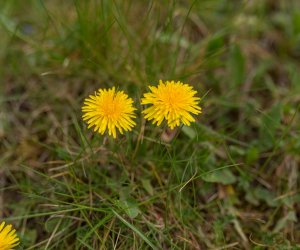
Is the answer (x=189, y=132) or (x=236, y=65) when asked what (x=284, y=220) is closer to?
(x=189, y=132)

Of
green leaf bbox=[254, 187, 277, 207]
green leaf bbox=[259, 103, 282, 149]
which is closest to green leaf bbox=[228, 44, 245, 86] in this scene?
green leaf bbox=[259, 103, 282, 149]

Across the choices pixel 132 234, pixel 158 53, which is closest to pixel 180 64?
pixel 158 53

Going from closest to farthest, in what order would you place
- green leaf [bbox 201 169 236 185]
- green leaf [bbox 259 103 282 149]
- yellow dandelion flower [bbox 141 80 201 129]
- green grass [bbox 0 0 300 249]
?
1. yellow dandelion flower [bbox 141 80 201 129]
2. green grass [bbox 0 0 300 249]
3. green leaf [bbox 201 169 236 185]
4. green leaf [bbox 259 103 282 149]

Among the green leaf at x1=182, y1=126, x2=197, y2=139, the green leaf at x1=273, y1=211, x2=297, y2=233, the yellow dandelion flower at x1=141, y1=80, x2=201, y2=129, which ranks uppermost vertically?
the yellow dandelion flower at x1=141, y1=80, x2=201, y2=129

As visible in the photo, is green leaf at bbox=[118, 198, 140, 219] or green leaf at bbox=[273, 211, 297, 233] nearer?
green leaf at bbox=[118, 198, 140, 219]

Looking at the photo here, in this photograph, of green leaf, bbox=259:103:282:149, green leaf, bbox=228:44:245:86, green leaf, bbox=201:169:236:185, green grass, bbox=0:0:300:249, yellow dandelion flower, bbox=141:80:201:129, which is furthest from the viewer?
green leaf, bbox=228:44:245:86

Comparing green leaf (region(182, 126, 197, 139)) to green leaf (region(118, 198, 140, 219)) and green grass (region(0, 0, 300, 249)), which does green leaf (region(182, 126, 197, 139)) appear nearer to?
green grass (region(0, 0, 300, 249))

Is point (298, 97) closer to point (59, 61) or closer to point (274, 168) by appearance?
point (274, 168)

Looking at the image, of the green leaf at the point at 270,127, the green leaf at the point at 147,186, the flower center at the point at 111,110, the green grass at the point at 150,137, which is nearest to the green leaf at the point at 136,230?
the green grass at the point at 150,137
